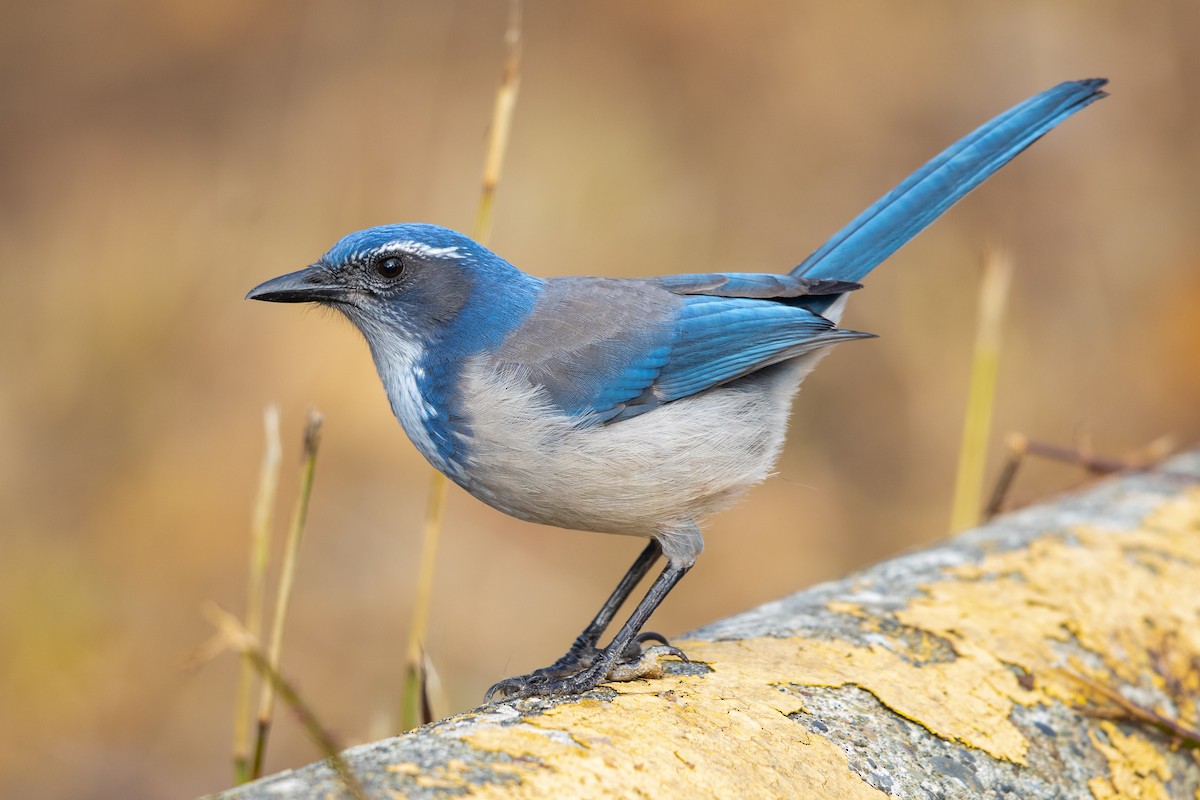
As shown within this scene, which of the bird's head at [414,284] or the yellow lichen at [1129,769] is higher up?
the bird's head at [414,284]

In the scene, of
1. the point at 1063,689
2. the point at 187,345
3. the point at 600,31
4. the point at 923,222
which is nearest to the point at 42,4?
the point at 187,345

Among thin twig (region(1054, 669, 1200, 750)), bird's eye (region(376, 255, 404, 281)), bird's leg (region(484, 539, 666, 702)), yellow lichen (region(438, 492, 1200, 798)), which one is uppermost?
bird's eye (region(376, 255, 404, 281))

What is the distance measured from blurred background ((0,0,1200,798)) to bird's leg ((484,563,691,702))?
2.63 m

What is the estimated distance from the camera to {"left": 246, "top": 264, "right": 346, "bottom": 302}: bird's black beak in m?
3.40

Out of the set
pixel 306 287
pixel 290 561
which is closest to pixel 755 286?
pixel 306 287

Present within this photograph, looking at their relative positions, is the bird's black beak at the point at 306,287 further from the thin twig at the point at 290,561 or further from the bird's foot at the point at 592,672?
the bird's foot at the point at 592,672

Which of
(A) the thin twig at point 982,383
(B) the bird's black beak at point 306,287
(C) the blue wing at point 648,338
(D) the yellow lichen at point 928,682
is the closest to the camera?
(D) the yellow lichen at point 928,682

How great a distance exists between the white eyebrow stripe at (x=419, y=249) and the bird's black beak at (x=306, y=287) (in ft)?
0.57

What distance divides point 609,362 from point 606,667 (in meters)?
0.89

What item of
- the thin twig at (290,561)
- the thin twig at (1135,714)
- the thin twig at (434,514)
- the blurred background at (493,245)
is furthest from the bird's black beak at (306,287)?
the blurred background at (493,245)

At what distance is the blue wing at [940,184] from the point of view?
11.9 feet

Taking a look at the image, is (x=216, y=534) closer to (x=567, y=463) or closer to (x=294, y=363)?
(x=294, y=363)

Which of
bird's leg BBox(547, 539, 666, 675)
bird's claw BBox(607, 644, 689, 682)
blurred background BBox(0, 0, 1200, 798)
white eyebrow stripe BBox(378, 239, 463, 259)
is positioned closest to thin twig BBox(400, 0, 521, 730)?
white eyebrow stripe BBox(378, 239, 463, 259)

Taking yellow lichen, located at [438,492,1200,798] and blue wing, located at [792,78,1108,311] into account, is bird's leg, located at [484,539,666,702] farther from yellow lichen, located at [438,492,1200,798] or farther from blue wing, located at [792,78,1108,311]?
blue wing, located at [792,78,1108,311]
